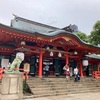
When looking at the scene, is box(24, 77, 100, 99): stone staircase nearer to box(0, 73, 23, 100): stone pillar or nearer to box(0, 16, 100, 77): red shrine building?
box(0, 73, 23, 100): stone pillar

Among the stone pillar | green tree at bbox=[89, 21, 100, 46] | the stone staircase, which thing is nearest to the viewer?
the stone pillar

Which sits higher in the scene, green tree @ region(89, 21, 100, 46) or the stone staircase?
green tree @ region(89, 21, 100, 46)

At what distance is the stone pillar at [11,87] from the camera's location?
7.36m

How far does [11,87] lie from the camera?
7.48m

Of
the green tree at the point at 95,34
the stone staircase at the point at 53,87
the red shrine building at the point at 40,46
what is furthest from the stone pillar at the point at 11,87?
the green tree at the point at 95,34

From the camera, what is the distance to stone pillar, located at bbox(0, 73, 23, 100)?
736cm

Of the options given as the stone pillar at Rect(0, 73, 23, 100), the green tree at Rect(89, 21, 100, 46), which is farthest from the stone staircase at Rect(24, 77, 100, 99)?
the green tree at Rect(89, 21, 100, 46)

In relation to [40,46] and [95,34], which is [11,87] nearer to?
[40,46]

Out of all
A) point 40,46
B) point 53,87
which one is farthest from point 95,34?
point 53,87

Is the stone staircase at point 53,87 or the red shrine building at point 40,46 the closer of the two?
the stone staircase at point 53,87

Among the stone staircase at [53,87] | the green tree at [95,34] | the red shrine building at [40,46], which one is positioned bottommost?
the stone staircase at [53,87]

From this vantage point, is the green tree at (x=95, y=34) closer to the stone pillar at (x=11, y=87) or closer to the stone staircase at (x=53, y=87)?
the stone staircase at (x=53, y=87)

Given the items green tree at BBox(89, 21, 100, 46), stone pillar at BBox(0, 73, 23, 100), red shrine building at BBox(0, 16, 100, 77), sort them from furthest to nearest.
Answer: green tree at BBox(89, 21, 100, 46) → red shrine building at BBox(0, 16, 100, 77) → stone pillar at BBox(0, 73, 23, 100)

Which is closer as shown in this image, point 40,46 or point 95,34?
point 40,46
